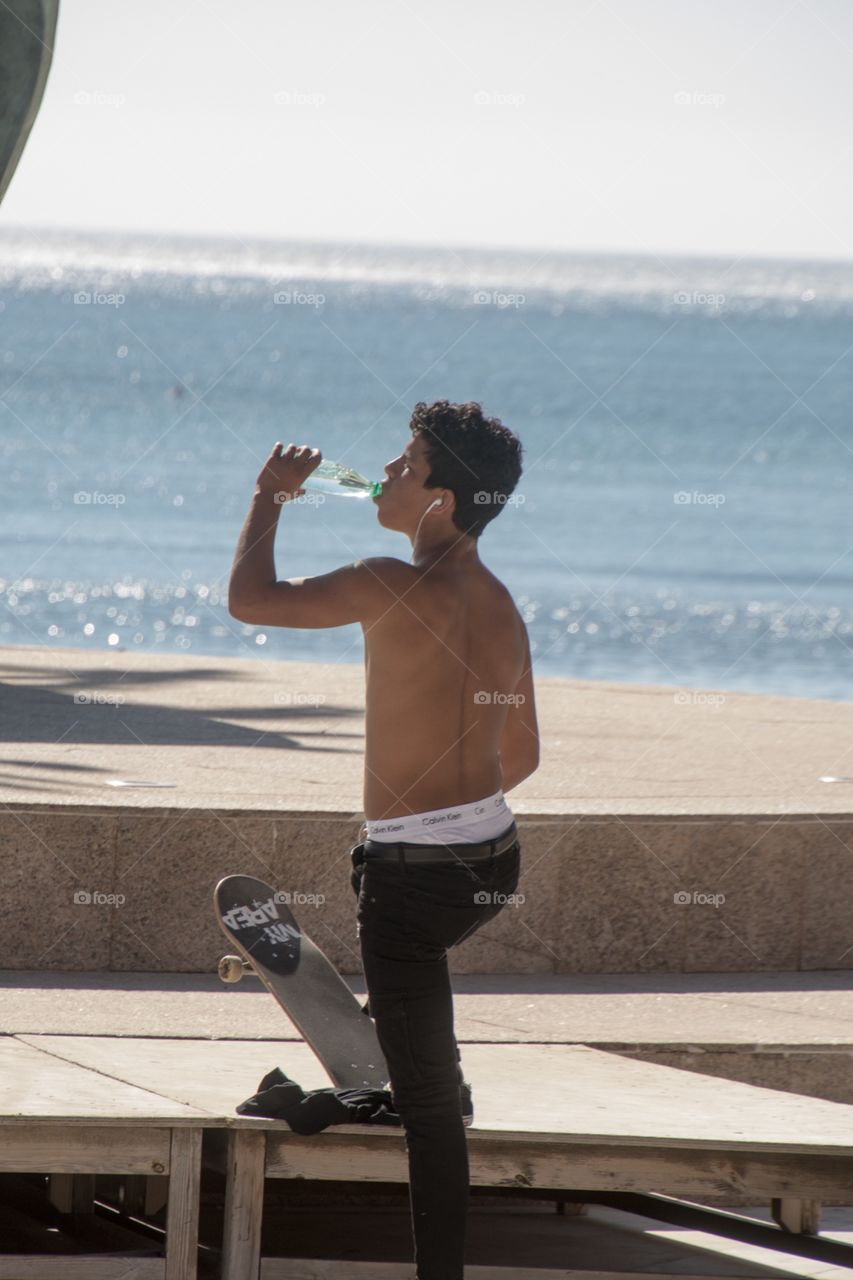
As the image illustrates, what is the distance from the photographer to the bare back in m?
3.88

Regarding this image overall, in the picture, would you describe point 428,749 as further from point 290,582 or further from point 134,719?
point 134,719

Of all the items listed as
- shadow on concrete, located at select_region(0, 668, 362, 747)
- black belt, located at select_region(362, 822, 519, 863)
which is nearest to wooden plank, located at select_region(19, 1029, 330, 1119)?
black belt, located at select_region(362, 822, 519, 863)

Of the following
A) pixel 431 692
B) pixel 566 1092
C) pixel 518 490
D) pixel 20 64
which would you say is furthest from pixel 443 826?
pixel 518 490

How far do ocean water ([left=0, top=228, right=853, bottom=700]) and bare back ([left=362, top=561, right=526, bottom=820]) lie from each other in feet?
33.9

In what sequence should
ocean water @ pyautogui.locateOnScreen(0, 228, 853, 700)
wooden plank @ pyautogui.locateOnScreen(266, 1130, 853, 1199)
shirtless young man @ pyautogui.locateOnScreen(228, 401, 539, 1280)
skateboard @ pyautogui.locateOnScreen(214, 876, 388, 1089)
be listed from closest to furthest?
shirtless young man @ pyautogui.locateOnScreen(228, 401, 539, 1280) < wooden plank @ pyautogui.locateOnScreen(266, 1130, 853, 1199) < skateboard @ pyautogui.locateOnScreen(214, 876, 388, 1089) < ocean water @ pyautogui.locateOnScreen(0, 228, 853, 700)

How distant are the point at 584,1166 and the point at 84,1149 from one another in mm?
1037

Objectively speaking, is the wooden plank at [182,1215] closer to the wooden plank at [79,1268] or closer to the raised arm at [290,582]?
the wooden plank at [79,1268]

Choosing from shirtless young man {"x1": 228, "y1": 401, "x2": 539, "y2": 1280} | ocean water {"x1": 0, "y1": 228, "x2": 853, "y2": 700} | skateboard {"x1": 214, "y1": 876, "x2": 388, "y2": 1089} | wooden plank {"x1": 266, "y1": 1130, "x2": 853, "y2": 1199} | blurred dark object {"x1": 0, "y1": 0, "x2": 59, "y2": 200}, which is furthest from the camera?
ocean water {"x1": 0, "y1": 228, "x2": 853, "y2": 700}

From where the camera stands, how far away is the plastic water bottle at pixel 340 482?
4102 millimetres

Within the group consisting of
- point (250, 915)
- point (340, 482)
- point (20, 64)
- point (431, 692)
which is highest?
point (20, 64)

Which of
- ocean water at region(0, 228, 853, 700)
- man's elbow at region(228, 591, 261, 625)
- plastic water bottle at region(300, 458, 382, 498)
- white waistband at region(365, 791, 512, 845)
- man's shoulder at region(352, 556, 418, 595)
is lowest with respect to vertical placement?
ocean water at region(0, 228, 853, 700)

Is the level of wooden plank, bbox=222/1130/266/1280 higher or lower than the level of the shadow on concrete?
lower

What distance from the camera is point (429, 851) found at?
12.7 feet

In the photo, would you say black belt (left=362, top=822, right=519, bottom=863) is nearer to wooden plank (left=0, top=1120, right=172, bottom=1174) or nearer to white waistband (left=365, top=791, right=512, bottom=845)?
white waistband (left=365, top=791, right=512, bottom=845)
